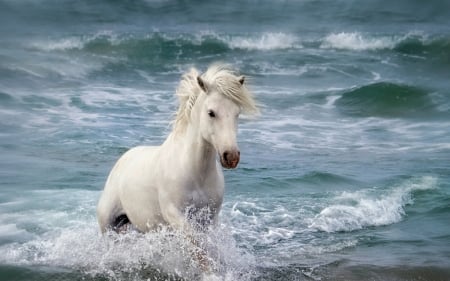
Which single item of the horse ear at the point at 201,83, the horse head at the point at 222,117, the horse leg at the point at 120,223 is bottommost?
the horse leg at the point at 120,223

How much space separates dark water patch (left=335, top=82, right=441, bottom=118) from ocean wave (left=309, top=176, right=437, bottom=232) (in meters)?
7.82

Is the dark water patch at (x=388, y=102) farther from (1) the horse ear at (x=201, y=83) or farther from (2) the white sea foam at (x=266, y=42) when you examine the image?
(1) the horse ear at (x=201, y=83)

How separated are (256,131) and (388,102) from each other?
206 inches

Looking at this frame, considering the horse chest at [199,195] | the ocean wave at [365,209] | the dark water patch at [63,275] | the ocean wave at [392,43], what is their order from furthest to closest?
the ocean wave at [392,43], the ocean wave at [365,209], the dark water patch at [63,275], the horse chest at [199,195]

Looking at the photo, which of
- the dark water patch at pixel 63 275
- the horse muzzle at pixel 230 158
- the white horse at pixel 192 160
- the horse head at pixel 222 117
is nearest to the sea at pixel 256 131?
the dark water patch at pixel 63 275

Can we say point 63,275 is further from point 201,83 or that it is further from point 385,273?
point 385,273

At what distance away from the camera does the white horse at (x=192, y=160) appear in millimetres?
5648

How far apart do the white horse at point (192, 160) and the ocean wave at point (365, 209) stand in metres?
2.61

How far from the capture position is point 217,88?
18.9ft

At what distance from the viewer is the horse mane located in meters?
5.73

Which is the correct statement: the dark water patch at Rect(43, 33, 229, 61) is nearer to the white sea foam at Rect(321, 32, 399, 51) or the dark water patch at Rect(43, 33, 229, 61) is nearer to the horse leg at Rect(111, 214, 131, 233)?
the white sea foam at Rect(321, 32, 399, 51)

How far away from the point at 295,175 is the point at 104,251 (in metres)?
4.68

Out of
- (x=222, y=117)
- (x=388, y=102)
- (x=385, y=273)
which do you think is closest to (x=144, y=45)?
(x=388, y=102)

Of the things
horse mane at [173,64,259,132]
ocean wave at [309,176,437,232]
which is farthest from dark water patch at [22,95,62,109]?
horse mane at [173,64,259,132]
